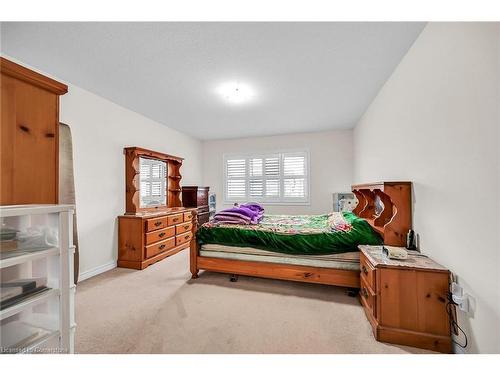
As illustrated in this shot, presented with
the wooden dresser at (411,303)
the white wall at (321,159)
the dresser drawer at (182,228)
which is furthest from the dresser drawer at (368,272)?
→ the dresser drawer at (182,228)

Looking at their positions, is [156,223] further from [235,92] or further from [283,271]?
[235,92]

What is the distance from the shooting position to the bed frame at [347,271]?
1957 millimetres

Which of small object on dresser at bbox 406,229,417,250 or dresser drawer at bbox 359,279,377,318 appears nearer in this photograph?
dresser drawer at bbox 359,279,377,318

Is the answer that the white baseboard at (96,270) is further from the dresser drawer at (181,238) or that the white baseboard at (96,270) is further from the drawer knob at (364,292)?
the drawer knob at (364,292)

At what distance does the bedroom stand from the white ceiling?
0.06 ft

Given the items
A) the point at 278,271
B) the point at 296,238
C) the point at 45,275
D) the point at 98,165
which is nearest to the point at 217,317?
the point at 278,271

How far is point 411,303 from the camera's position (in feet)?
4.83

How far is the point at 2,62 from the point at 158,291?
7.34ft

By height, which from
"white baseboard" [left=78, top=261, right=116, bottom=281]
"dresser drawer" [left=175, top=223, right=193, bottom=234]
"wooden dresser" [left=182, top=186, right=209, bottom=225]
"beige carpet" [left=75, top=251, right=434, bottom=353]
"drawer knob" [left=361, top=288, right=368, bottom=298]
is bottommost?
"beige carpet" [left=75, top=251, right=434, bottom=353]

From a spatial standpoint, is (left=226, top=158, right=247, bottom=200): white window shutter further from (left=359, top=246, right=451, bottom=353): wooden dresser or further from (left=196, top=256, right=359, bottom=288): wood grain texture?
(left=359, top=246, right=451, bottom=353): wooden dresser

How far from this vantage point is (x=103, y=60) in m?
2.02

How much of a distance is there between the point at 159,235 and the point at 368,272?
9.63 ft

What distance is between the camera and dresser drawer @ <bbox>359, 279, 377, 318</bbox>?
1.61 m

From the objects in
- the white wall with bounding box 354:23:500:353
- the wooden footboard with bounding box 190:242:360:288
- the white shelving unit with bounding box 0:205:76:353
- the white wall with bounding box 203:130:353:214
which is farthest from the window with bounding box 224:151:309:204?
the white shelving unit with bounding box 0:205:76:353
